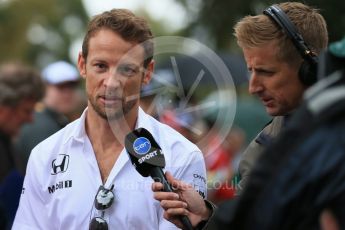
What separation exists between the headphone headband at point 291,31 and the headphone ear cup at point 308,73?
3cm

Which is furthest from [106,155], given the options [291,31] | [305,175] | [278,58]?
[305,175]

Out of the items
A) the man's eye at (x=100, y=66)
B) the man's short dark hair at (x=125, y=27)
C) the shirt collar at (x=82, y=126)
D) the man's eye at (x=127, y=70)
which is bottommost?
the shirt collar at (x=82, y=126)

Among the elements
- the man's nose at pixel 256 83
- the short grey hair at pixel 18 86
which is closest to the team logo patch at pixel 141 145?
the man's nose at pixel 256 83

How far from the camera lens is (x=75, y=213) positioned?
4.27 metres

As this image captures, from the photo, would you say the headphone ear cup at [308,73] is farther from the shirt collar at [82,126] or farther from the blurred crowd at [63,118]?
the shirt collar at [82,126]

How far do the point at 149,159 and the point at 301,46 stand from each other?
99 centimetres

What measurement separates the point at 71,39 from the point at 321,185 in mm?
66394

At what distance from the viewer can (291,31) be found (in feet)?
13.6

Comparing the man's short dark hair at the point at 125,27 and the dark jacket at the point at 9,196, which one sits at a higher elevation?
the man's short dark hair at the point at 125,27

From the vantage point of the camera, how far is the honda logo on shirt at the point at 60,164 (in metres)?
4.42

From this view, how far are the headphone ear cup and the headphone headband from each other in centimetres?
3

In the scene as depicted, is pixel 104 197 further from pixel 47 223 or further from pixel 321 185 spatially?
pixel 321 185

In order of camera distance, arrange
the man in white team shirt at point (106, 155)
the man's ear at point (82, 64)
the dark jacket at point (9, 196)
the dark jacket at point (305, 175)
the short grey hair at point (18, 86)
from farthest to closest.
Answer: the short grey hair at point (18, 86) < the dark jacket at point (9, 196) < the man's ear at point (82, 64) < the man in white team shirt at point (106, 155) < the dark jacket at point (305, 175)

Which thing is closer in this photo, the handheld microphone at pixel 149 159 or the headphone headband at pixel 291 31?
the handheld microphone at pixel 149 159
